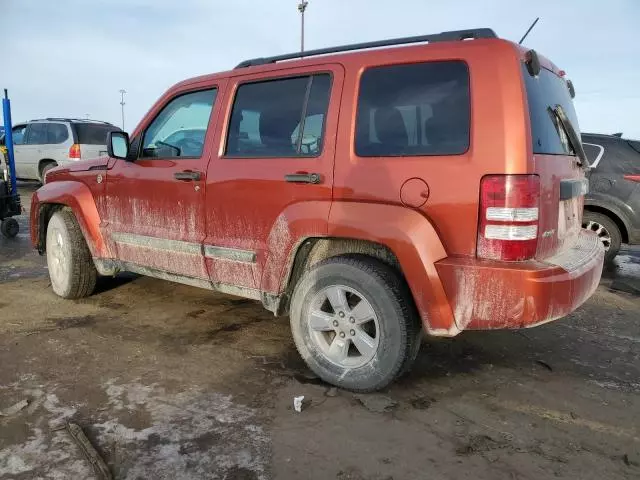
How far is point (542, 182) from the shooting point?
103 inches

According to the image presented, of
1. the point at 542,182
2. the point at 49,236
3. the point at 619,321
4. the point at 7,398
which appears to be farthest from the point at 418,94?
the point at 49,236

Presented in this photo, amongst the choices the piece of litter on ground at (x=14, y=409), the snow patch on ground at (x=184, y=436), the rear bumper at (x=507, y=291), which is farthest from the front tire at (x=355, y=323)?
the piece of litter on ground at (x=14, y=409)

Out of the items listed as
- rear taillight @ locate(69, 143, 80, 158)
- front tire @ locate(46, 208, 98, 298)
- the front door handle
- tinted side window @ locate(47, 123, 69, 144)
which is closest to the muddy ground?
front tire @ locate(46, 208, 98, 298)

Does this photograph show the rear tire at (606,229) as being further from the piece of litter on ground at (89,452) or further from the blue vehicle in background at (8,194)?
the blue vehicle in background at (8,194)

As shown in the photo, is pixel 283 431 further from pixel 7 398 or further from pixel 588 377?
pixel 588 377

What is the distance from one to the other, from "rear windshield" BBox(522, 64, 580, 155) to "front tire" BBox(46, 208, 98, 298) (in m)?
3.84

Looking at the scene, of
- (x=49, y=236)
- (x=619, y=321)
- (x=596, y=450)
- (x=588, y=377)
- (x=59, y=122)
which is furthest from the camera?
(x=59, y=122)

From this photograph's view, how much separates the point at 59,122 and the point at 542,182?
1284cm

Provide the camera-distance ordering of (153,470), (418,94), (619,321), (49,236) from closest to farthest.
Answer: (153,470) → (418,94) → (619,321) → (49,236)

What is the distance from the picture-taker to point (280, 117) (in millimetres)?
3359

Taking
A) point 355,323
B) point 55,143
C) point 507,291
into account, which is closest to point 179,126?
point 355,323

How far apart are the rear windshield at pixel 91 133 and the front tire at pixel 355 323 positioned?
11.0 meters

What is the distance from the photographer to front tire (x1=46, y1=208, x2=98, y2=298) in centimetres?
465

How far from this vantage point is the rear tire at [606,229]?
629 centimetres
